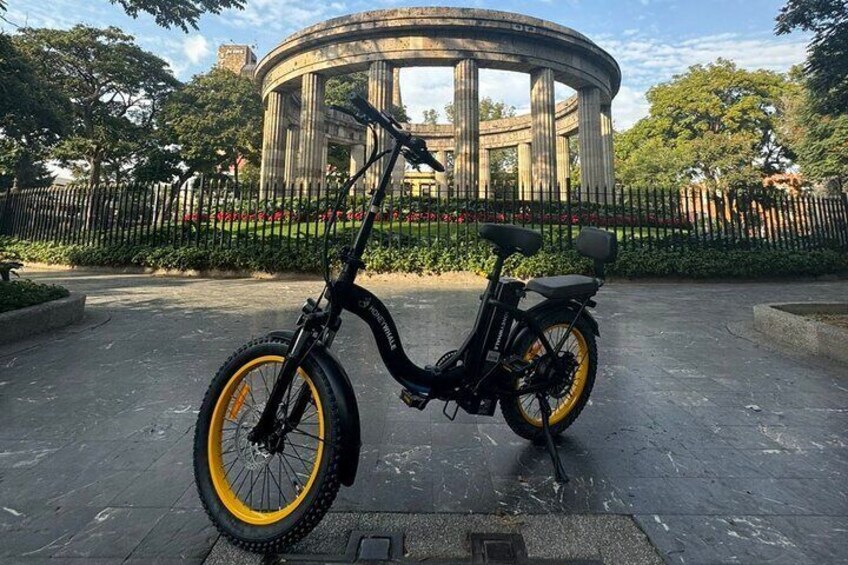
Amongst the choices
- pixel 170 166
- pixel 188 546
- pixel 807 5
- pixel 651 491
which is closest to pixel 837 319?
pixel 651 491

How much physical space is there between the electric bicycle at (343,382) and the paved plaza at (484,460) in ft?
0.73

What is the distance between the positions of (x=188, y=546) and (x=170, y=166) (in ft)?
107

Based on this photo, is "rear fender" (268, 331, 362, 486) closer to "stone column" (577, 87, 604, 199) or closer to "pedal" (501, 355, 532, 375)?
"pedal" (501, 355, 532, 375)

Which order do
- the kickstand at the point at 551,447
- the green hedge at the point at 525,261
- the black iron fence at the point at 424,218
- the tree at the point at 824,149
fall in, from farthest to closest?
the tree at the point at 824,149
the black iron fence at the point at 424,218
the green hedge at the point at 525,261
the kickstand at the point at 551,447

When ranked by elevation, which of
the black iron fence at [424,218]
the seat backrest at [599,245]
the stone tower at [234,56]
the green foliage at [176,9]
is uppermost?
the stone tower at [234,56]

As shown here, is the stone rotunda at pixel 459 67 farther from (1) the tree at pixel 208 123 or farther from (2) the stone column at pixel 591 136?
(1) the tree at pixel 208 123

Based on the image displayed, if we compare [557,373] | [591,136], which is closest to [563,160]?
[591,136]

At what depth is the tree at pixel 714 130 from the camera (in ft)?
109

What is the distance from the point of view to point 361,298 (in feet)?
6.38

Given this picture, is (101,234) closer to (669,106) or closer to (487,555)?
(487,555)

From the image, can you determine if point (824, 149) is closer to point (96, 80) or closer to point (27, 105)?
point (27, 105)

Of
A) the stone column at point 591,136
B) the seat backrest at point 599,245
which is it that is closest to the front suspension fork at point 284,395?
the seat backrest at point 599,245

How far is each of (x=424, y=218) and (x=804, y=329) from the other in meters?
8.89

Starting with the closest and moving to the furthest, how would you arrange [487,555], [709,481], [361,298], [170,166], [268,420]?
[487,555] → [268,420] → [361,298] → [709,481] → [170,166]
